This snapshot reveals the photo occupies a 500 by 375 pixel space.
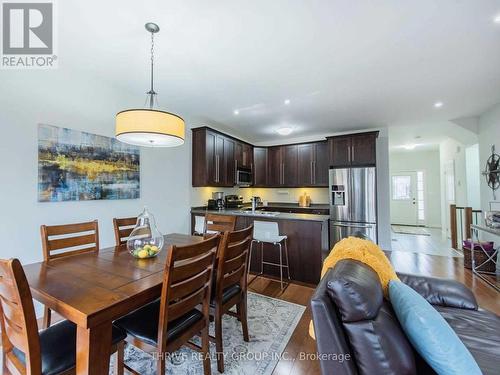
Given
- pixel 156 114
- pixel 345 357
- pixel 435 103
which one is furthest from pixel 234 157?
pixel 345 357

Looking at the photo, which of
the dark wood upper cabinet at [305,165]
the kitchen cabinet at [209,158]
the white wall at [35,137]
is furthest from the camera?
the dark wood upper cabinet at [305,165]

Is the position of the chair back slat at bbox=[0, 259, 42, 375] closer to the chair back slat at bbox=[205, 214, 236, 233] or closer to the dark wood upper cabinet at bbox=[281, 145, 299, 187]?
the chair back slat at bbox=[205, 214, 236, 233]

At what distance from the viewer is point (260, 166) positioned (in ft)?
19.0

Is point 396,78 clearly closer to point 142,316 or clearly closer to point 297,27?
point 297,27

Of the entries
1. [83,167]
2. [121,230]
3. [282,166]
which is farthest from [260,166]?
[121,230]

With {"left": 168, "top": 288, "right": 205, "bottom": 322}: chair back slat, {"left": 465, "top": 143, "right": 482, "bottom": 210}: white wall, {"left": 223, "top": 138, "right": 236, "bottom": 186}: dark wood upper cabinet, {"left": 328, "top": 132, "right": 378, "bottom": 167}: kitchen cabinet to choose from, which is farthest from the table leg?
{"left": 465, "top": 143, "right": 482, "bottom": 210}: white wall

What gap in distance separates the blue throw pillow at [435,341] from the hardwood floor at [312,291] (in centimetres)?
96

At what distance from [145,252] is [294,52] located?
2.27m

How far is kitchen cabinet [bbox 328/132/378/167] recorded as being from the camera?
4.36 metres

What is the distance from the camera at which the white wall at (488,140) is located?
3713 mm

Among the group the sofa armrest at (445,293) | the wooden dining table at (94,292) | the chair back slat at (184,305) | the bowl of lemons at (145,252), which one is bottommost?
Result: the sofa armrest at (445,293)

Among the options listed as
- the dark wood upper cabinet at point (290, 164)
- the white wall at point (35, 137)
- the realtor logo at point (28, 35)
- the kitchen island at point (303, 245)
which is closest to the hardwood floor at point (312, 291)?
the kitchen island at point (303, 245)

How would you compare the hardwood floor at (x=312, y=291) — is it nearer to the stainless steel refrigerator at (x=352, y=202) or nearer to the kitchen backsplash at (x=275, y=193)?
the stainless steel refrigerator at (x=352, y=202)

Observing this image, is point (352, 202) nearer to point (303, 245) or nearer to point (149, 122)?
point (303, 245)
